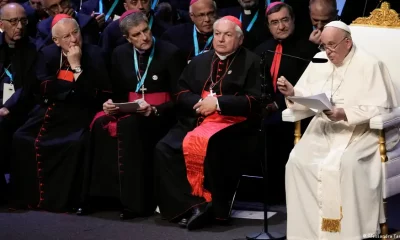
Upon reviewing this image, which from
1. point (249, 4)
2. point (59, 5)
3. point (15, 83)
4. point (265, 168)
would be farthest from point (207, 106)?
point (59, 5)

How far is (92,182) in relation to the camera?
7750 millimetres

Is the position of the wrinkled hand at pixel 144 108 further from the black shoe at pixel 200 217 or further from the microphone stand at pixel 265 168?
the microphone stand at pixel 265 168

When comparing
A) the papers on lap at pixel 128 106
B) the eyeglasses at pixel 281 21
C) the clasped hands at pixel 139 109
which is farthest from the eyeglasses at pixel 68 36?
the eyeglasses at pixel 281 21

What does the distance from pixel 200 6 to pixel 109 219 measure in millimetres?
2034

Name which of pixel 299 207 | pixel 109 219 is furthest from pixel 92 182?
pixel 299 207

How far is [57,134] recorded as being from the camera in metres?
8.00

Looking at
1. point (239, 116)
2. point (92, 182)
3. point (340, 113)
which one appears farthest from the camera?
point (92, 182)

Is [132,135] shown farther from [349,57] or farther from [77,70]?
[349,57]

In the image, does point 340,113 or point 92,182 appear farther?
point 92,182

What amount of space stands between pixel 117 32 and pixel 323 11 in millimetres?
2033

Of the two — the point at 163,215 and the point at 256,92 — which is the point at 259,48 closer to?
the point at 256,92

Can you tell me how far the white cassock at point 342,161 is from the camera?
244 inches

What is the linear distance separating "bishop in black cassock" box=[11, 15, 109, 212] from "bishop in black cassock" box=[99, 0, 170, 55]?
1.86 ft

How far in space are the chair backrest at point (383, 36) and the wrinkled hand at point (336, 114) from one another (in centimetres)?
74
